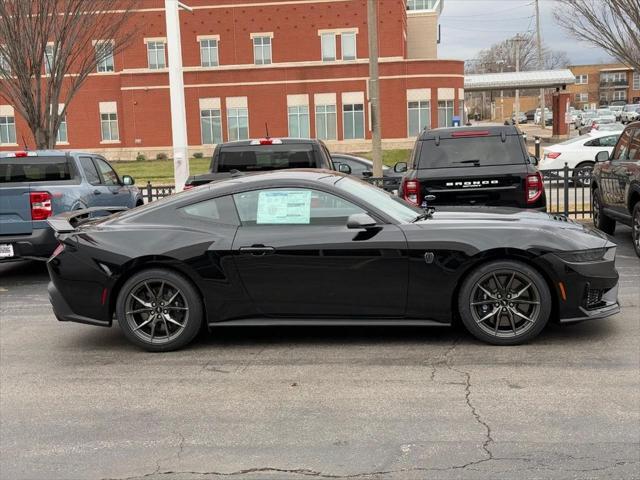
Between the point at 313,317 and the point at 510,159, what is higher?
the point at 510,159

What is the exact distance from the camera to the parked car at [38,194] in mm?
8938

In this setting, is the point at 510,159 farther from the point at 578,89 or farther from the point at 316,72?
the point at 578,89

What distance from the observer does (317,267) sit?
575 cm

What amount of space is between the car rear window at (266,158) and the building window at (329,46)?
35008 millimetres

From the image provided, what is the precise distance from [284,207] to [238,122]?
126 ft

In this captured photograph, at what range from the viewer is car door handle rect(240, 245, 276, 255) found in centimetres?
578

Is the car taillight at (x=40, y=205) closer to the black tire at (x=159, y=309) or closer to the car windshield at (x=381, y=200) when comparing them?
the black tire at (x=159, y=309)

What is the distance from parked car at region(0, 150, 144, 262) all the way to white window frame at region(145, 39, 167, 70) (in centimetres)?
3623

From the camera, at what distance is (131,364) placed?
5.73m

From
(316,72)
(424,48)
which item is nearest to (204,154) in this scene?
(316,72)

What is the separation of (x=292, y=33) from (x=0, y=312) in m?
38.9

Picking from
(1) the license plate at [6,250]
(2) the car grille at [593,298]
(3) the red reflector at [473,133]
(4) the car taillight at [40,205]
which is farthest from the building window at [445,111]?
(2) the car grille at [593,298]

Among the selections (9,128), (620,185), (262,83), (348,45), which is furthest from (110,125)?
(620,185)

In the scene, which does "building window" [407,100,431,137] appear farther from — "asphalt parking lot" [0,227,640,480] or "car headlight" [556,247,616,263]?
"car headlight" [556,247,616,263]
